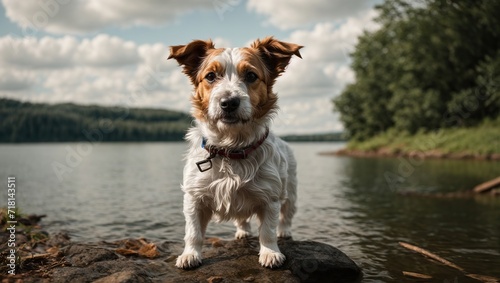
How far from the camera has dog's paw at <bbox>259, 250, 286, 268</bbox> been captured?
5.48 m

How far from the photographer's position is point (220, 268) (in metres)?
5.45

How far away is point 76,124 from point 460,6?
139039 mm

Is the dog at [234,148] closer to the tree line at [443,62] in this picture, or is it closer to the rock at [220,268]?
the rock at [220,268]

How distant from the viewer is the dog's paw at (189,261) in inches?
217

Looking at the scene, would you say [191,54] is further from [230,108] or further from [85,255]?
[85,255]

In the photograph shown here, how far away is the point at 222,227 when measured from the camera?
956 cm

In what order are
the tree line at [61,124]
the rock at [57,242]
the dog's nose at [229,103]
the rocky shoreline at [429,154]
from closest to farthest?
the dog's nose at [229,103]
the rock at [57,242]
the rocky shoreline at [429,154]
the tree line at [61,124]

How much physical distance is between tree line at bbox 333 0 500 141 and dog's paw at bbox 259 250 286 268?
1492 inches

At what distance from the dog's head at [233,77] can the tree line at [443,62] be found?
3734cm

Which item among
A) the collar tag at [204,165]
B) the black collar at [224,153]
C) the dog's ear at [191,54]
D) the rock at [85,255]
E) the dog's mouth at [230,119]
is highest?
the dog's ear at [191,54]

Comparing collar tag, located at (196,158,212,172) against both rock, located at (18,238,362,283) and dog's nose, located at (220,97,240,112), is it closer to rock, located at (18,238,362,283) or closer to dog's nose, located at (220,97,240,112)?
dog's nose, located at (220,97,240,112)

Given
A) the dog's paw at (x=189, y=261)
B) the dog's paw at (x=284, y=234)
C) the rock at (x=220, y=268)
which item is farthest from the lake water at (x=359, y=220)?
the dog's paw at (x=189, y=261)

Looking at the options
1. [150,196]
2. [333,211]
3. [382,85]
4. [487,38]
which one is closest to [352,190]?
[333,211]

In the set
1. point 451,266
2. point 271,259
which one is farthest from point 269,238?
point 451,266
